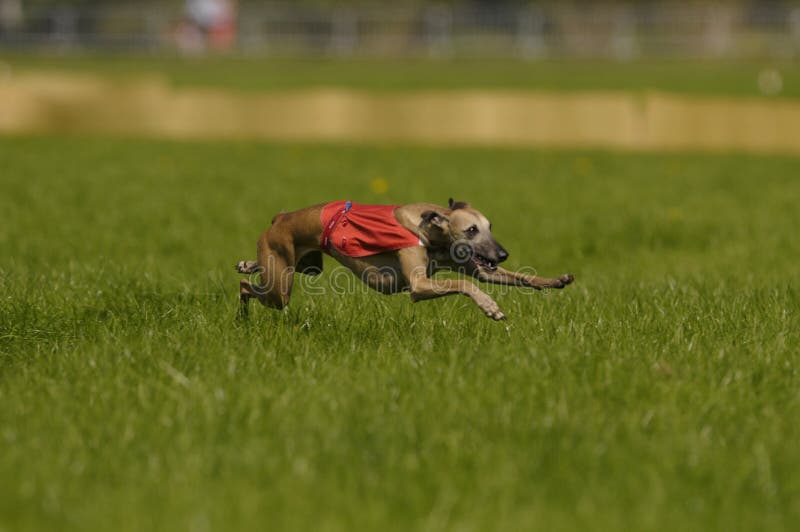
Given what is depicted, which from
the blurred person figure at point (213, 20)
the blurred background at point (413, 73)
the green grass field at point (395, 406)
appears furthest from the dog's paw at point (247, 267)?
the blurred person figure at point (213, 20)

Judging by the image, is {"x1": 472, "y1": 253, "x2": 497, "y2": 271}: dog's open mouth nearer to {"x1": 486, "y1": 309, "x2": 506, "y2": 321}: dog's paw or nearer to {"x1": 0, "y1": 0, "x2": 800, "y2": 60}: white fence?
{"x1": 486, "y1": 309, "x2": 506, "y2": 321}: dog's paw

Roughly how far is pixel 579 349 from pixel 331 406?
1305 mm

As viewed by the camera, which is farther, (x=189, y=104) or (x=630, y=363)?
(x=189, y=104)

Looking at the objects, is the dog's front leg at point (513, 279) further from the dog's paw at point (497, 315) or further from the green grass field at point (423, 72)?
the green grass field at point (423, 72)

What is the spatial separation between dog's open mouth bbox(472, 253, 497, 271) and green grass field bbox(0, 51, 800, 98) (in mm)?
26684

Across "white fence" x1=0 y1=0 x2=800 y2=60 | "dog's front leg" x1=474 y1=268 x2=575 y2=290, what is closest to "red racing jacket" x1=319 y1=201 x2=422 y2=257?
"dog's front leg" x1=474 y1=268 x2=575 y2=290

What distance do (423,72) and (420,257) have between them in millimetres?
37162

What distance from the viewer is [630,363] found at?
4.39 m

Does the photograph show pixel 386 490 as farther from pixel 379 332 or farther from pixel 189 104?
pixel 189 104

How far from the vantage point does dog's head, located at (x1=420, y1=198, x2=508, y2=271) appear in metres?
4.51

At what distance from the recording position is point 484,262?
458 centimetres

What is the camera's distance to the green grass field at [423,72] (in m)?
33.2

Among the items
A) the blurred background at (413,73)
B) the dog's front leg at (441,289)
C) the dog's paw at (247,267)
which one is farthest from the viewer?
the blurred background at (413,73)

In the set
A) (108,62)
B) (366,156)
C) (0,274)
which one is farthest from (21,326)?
(108,62)
